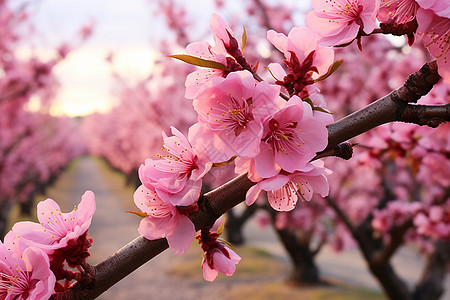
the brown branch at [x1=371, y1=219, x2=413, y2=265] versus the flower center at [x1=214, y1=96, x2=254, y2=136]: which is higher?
the flower center at [x1=214, y1=96, x2=254, y2=136]

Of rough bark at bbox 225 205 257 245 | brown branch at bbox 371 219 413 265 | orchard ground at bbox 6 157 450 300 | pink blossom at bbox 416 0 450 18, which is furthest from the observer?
rough bark at bbox 225 205 257 245

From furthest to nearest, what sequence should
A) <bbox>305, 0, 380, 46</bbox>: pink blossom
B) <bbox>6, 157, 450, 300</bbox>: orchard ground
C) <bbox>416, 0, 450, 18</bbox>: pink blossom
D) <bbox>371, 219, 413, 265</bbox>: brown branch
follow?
1. <bbox>6, 157, 450, 300</bbox>: orchard ground
2. <bbox>371, 219, 413, 265</bbox>: brown branch
3. <bbox>305, 0, 380, 46</bbox>: pink blossom
4. <bbox>416, 0, 450, 18</bbox>: pink blossom

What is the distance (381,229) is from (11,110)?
383 inches

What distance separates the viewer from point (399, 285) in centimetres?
448

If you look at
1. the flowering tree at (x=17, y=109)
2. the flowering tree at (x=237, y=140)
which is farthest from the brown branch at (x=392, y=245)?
the flowering tree at (x=17, y=109)

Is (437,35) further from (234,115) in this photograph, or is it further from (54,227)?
(54,227)

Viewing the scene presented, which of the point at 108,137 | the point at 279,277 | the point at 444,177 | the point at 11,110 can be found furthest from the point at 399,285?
the point at 108,137

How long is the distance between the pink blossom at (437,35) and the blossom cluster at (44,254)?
833 mm

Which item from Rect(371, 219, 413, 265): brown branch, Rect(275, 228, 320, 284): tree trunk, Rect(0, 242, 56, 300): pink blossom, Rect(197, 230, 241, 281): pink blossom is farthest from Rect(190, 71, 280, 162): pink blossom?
Rect(275, 228, 320, 284): tree trunk

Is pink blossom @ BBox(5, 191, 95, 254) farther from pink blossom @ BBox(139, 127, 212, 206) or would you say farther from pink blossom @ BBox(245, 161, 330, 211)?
pink blossom @ BBox(245, 161, 330, 211)

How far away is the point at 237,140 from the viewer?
0.90 metres

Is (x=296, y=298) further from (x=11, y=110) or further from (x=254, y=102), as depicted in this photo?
(x=11, y=110)

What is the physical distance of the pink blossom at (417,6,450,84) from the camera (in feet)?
2.94

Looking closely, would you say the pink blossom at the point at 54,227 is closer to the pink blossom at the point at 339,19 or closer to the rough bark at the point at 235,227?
the pink blossom at the point at 339,19
